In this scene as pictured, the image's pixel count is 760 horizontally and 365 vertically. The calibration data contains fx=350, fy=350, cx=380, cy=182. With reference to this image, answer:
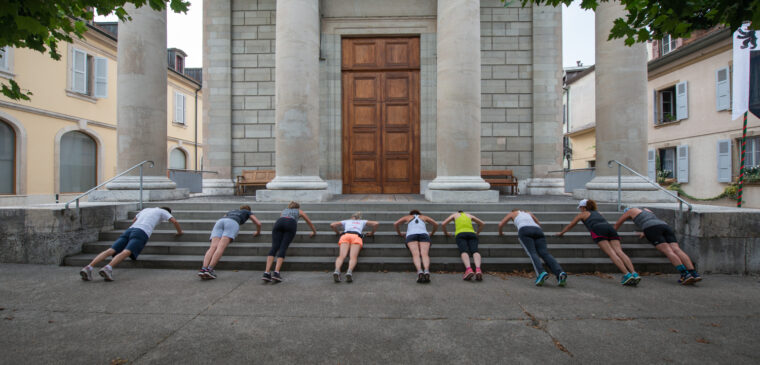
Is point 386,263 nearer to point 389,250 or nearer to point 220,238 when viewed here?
point 389,250

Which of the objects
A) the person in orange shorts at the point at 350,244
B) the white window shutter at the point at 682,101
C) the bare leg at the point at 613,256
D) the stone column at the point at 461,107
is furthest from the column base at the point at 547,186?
the white window shutter at the point at 682,101

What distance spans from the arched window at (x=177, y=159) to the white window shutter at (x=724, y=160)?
105 ft

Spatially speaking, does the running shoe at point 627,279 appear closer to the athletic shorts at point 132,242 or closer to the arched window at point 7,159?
the athletic shorts at point 132,242

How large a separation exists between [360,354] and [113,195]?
8.10 meters

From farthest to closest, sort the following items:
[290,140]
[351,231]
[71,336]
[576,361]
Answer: [290,140] < [351,231] < [71,336] < [576,361]

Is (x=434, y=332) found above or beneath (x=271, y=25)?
beneath

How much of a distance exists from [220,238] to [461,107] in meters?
6.01

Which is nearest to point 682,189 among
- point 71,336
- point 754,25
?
point 754,25

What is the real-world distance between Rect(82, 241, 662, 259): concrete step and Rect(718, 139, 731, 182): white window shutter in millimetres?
14555

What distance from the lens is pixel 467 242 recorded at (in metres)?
5.63

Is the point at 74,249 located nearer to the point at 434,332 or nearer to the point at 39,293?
the point at 39,293

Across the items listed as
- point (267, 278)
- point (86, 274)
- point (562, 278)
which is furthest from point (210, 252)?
point (562, 278)

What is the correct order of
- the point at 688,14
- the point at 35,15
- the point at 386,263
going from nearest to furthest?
the point at 688,14 → the point at 35,15 → the point at 386,263

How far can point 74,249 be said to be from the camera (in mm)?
6227
